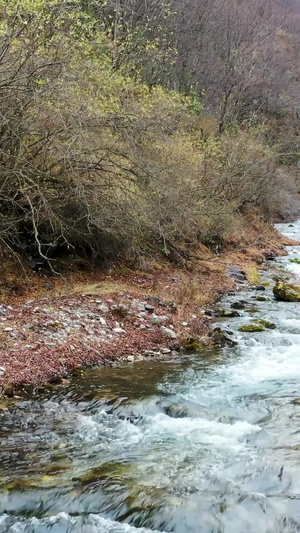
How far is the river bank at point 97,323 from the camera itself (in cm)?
774

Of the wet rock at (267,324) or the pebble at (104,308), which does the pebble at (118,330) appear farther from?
the wet rock at (267,324)

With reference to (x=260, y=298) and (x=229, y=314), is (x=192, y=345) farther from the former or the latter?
(x=260, y=298)

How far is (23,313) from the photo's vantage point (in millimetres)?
9125

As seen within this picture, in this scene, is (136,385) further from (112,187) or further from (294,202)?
(294,202)

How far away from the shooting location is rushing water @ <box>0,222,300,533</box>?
4.36m

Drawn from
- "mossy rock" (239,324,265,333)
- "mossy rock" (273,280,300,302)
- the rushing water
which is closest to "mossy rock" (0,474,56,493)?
the rushing water

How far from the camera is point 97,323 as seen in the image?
9500 mm

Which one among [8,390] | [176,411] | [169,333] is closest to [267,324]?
[169,333]

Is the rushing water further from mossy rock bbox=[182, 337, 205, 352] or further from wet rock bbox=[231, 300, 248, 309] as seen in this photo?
wet rock bbox=[231, 300, 248, 309]

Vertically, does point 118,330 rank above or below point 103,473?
below

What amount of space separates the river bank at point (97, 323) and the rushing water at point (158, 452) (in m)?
0.53

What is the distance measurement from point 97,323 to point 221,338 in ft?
8.37

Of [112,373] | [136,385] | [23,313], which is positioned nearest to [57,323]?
[23,313]

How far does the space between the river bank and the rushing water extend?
1.73 ft
